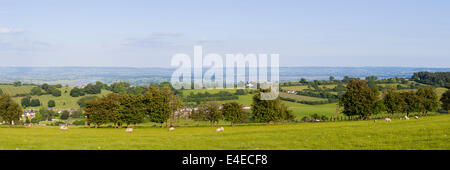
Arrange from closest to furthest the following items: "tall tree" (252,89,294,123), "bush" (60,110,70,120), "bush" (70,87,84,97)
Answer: "tall tree" (252,89,294,123) < "bush" (60,110,70,120) < "bush" (70,87,84,97)

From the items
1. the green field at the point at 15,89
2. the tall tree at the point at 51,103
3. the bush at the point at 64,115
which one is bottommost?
the bush at the point at 64,115

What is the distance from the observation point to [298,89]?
16400cm

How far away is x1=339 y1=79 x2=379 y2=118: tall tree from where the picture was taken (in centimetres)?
7462

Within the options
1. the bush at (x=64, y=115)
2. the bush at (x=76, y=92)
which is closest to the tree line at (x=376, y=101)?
the bush at (x=64, y=115)

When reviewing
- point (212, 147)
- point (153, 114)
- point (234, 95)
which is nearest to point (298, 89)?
point (234, 95)

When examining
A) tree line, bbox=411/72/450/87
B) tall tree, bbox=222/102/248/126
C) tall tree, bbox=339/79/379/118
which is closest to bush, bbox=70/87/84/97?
tall tree, bbox=222/102/248/126

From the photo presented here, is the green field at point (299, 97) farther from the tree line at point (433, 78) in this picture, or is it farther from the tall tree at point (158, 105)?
the tall tree at point (158, 105)

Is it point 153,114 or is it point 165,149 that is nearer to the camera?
point 165,149

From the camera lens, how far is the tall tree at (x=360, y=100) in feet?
245

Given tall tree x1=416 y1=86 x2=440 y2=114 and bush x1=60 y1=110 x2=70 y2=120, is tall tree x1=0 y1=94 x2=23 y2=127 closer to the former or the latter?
bush x1=60 y1=110 x2=70 y2=120
